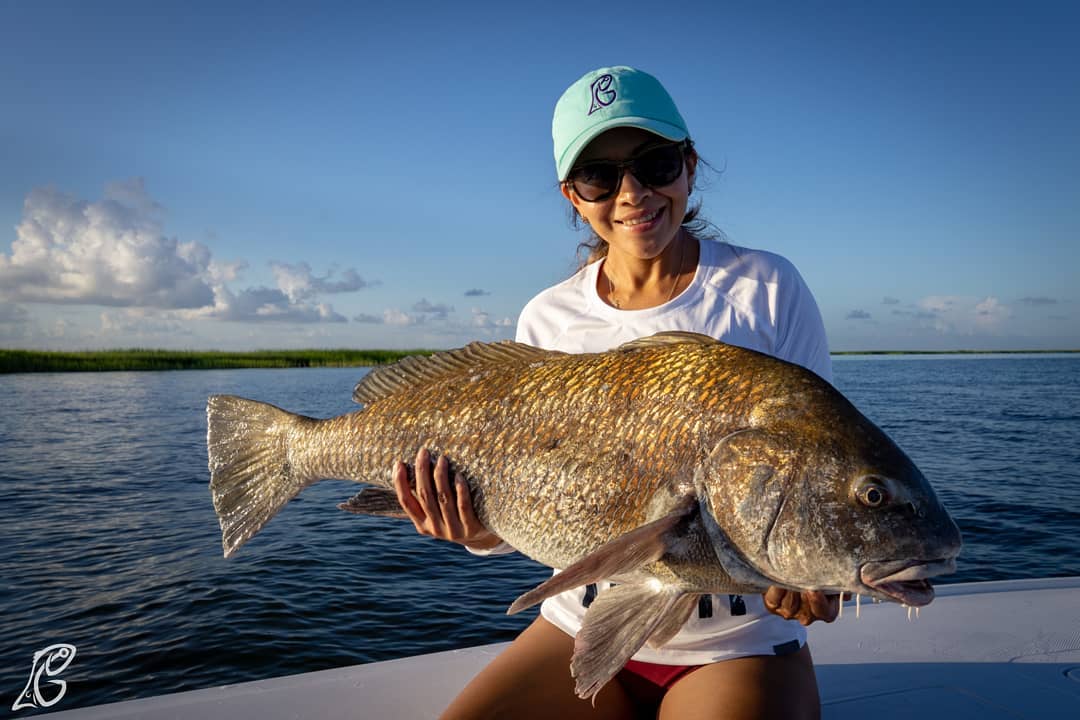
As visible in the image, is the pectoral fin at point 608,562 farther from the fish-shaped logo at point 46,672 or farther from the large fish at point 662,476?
the fish-shaped logo at point 46,672

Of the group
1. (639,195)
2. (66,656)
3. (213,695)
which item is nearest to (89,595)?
(66,656)

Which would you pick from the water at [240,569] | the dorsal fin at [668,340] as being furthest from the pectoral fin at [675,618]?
the water at [240,569]

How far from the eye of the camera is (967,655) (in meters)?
4.21

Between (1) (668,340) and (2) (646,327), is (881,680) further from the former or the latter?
(1) (668,340)

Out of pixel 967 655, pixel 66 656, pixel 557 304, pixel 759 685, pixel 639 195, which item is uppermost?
pixel 639 195

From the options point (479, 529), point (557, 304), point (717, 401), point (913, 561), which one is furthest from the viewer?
point (557, 304)

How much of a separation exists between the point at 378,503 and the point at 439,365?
0.69 meters

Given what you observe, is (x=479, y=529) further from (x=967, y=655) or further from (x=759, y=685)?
(x=967, y=655)

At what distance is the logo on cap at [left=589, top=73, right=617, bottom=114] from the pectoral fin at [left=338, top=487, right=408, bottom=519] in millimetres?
1923

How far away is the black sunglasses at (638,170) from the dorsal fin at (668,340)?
83 cm

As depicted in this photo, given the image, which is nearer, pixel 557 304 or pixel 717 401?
pixel 717 401

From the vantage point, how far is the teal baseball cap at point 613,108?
3.12 m

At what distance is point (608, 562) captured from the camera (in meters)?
2.22

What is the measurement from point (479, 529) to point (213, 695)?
1.83 m
